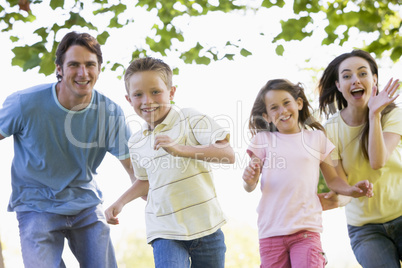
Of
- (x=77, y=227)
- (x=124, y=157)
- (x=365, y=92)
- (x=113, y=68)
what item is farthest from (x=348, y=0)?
(x=77, y=227)

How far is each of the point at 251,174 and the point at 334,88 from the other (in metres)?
0.91

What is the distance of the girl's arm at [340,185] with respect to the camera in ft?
8.63

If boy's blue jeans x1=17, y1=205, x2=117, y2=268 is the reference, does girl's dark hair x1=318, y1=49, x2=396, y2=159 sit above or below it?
above

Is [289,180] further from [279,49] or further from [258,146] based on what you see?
[279,49]

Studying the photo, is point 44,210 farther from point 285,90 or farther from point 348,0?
point 348,0

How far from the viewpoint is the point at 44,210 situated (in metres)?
2.92

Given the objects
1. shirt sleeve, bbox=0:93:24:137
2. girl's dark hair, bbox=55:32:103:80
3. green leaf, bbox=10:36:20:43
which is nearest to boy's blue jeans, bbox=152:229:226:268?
shirt sleeve, bbox=0:93:24:137

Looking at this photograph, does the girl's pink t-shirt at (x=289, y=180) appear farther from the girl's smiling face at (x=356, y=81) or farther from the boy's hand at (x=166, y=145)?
the boy's hand at (x=166, y=145)

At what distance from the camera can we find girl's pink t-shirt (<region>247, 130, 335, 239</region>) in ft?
8.74

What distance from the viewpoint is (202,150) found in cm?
250

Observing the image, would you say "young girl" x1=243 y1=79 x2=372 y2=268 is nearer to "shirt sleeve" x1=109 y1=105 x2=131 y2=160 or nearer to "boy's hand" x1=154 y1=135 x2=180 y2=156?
"boy's hand" x1=154 y1=135 x2=180 y2=156

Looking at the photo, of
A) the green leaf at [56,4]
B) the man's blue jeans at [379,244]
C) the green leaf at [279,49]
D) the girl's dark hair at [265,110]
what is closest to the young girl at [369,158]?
the man's blue jeans at [379,244]

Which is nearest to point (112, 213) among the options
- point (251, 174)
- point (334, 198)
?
point (251, 174)

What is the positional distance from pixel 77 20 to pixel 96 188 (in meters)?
2.06
